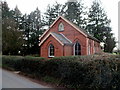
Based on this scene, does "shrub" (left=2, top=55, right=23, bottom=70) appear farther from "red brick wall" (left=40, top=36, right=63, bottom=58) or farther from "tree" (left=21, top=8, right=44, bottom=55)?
"tree" (left=21, top=8, right=44, bottom=55)

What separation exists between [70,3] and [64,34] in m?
21.3

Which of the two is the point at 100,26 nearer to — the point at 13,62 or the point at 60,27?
the point at 60,27

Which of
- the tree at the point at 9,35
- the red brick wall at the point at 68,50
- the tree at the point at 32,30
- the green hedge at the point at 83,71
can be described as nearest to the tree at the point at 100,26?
the tree at the point at 32,30

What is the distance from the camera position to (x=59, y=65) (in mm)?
7324

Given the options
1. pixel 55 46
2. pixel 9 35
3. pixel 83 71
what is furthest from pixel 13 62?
pixel 9 35

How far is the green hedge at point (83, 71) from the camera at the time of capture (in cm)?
549

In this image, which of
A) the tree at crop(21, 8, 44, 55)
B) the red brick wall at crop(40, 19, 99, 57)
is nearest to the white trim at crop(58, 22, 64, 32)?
the red brick wall at crop(40, 19, 99, 57)

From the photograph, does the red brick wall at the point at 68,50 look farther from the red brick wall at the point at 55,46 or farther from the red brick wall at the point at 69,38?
the red brick wall at the point at 55,46

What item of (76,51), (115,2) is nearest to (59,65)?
(115,2)

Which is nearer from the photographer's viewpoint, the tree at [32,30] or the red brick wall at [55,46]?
the red brick wall at [55,46]

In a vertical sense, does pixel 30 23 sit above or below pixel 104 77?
above

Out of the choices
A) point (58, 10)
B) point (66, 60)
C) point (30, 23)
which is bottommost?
point (66, 60)

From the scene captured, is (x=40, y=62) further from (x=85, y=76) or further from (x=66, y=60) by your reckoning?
(x=85, y=76)

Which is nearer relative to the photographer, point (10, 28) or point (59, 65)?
point (59, 65)
